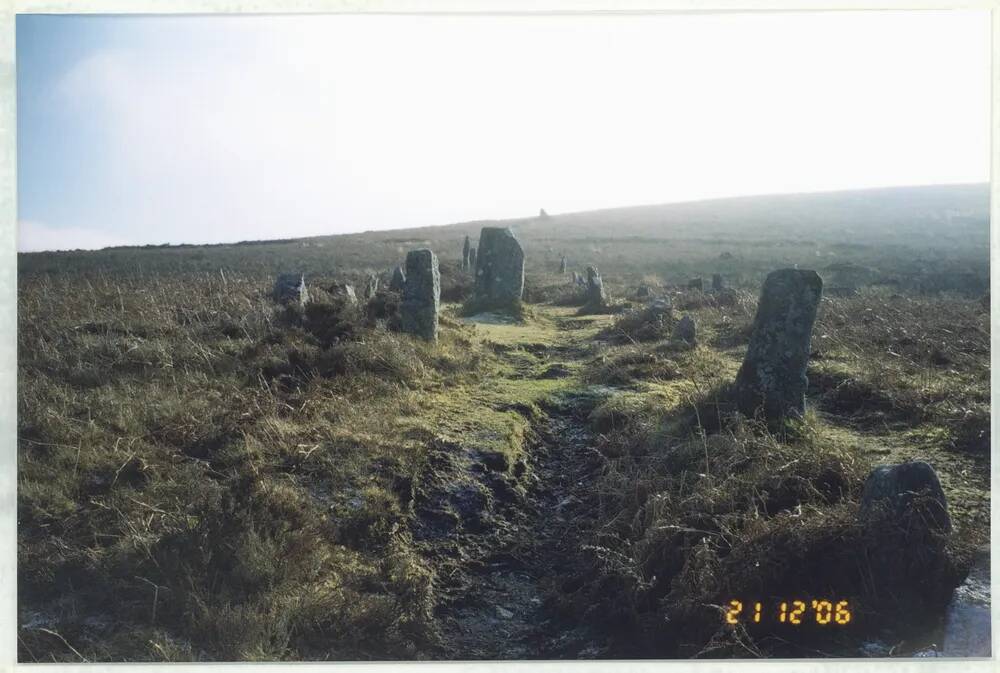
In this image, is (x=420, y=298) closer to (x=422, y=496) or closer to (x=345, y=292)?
(x=345, y=292)

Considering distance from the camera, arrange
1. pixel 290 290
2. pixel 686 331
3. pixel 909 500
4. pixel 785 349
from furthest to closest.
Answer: pixel 290 290 < pixel 686 331 < pixel 785 349 < pixel 909 500

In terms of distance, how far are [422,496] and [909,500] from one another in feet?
12.4

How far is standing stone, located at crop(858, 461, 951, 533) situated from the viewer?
4156 millimetres

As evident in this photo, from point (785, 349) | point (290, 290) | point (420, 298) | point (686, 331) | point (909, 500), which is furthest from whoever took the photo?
point (290, 290)

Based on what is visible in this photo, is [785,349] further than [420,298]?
No

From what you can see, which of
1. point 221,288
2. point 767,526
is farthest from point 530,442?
point 221,288

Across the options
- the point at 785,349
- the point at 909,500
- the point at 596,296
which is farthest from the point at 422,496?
the point at 596,296

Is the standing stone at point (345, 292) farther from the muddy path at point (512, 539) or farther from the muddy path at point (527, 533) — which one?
the muddy path at point (512, 539)

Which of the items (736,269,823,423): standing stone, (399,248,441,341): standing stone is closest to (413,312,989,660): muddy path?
(736,269,823,423): standing stone

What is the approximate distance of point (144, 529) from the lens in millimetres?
4555

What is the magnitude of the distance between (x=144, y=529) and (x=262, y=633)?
4.19ft

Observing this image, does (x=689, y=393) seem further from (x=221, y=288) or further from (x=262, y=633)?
(x=221, y=288)

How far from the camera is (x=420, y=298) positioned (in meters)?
9.92

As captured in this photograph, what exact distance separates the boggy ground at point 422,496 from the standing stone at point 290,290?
2.36 meters
